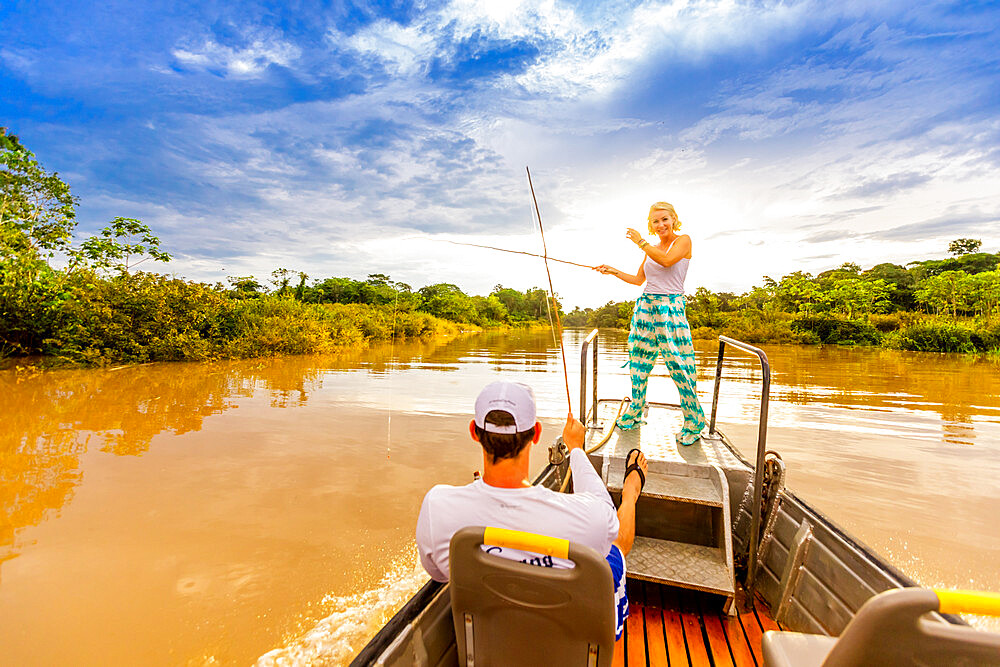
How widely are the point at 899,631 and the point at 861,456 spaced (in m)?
6.54

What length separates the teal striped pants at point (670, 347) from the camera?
10.9 ft

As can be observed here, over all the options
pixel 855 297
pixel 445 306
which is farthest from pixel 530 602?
pixel 445 306

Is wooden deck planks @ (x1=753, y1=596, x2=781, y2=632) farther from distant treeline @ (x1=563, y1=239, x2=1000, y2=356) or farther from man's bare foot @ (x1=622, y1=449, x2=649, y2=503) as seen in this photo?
distant treeline @ (x1=563, y1=239, x2=1000, y2=356)


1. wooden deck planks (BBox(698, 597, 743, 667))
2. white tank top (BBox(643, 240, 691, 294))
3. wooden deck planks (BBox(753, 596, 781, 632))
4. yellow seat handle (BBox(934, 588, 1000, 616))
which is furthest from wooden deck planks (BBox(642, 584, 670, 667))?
white tank top (BBox(643, 240, 691, 294))

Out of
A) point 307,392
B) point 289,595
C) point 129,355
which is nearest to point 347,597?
point 289,595

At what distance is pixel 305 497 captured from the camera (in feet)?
15.6

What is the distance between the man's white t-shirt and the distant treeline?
17.4m

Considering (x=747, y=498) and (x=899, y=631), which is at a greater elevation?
(x=899, y=631)

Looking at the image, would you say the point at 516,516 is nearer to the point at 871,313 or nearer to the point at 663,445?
the point at 663,445

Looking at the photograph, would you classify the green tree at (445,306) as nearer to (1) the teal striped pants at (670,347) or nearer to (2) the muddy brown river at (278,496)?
(2) the muddy brown river at (278,496)

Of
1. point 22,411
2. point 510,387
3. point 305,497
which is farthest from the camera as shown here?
point 22,411

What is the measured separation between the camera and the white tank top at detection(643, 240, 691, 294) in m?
3.31

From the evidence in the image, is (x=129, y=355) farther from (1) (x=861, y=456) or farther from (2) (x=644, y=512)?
(1) (x=861, y=456)

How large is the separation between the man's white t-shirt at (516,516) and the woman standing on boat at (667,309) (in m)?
2.07
